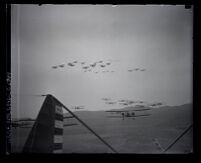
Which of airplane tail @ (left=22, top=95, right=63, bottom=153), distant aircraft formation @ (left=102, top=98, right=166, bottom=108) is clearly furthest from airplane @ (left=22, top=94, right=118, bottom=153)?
distant aircraft formation @ (left=102, top=98, right=166, bottom=108)

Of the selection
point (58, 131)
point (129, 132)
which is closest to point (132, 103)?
point (129, 132)

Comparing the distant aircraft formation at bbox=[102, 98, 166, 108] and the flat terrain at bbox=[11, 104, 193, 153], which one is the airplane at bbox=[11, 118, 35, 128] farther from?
the distant aircraft formation at bbox=[102, 98, 166, 108]

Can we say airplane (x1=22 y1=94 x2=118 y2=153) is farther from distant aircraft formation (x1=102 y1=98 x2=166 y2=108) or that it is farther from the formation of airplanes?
distant aircraft formation (x1=102 y1=98 x2=166 y2=108)

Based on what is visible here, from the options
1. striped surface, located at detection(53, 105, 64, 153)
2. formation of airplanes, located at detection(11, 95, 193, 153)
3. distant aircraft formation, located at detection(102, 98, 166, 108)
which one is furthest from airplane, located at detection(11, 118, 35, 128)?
distant aircraft formation, located at detection(102, 98, 166, 108)

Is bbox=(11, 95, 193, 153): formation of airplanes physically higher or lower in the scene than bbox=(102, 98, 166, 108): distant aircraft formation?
lower

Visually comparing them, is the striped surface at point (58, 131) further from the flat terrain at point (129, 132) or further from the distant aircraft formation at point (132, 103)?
the distant aircraft formation at point (132, 103)

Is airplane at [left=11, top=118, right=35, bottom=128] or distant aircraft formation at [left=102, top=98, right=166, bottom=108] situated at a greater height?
distant aircraft formation at [left=102, top=98, right=166, bottom=108]

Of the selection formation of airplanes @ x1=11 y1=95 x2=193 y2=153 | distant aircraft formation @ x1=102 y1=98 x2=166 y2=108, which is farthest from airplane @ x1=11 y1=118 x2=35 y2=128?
distant aircraft formation @ x1=102 y1=98 x2=166 y2=108
